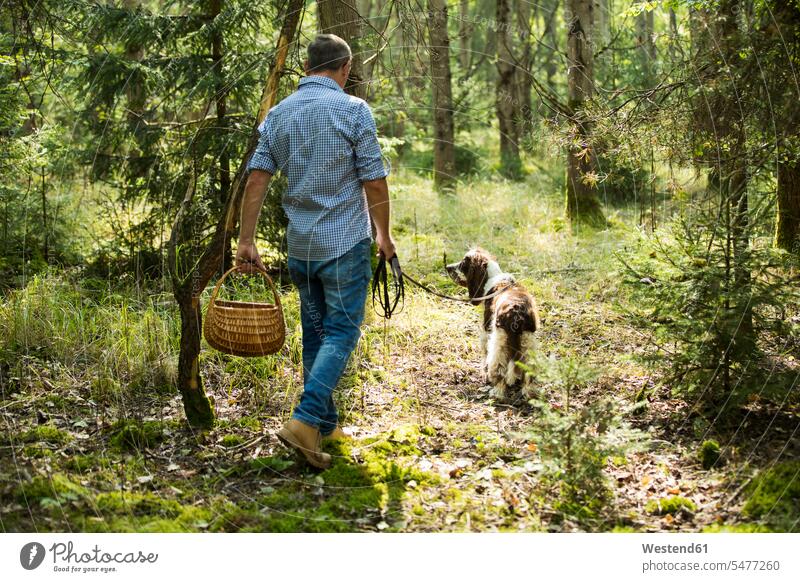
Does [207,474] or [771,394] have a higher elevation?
[771,394]

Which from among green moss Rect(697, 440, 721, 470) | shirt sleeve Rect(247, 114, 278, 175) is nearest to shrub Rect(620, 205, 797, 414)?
green moss Rect(697, 440, 721, 470)

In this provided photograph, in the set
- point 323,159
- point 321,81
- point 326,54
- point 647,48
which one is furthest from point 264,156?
point 647,48

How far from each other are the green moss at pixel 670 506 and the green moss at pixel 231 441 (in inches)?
91.9

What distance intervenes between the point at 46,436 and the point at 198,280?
1.28 m

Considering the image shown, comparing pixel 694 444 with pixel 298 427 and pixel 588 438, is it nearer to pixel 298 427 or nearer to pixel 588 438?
pixel 588 438

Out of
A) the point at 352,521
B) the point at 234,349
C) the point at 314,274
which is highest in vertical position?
the point at 314,274

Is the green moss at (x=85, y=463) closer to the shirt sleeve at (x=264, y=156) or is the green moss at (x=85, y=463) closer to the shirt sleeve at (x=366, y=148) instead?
the shirt sleeve at (x=264, y=156)

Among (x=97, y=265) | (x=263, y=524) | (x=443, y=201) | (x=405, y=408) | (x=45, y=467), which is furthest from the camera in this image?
(x=443, y=201)

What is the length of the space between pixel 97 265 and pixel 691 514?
624 cm

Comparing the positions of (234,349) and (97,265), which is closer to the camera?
(234,349)

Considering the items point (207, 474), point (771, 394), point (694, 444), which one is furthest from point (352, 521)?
point (771, 394)

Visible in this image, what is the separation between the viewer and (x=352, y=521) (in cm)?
347

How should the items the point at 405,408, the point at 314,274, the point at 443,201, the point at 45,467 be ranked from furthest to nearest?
the point at 443,201 < the point at 405,408 < the point at 314,274 < the point at 45,467

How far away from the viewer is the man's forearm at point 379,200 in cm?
377
